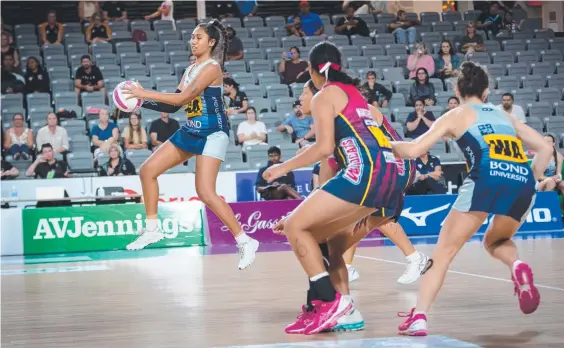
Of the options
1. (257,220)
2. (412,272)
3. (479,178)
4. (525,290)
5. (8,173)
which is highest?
(479,178)

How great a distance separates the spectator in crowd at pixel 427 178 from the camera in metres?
16.1

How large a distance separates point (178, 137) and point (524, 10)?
62.6 ft

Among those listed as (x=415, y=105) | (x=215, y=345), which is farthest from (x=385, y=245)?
(x=215, y=345)

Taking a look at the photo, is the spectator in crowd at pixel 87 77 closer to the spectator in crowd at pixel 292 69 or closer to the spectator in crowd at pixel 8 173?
the spectator in crowd at pixel 8 173

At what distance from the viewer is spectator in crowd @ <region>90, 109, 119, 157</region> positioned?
16.4 metres

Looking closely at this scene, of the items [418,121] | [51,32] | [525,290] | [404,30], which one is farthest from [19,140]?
[525,290]

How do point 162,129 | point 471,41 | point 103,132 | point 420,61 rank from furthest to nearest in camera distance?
1. point 471,41
2. point 420,61
3. point 162,129
4. point 103,132

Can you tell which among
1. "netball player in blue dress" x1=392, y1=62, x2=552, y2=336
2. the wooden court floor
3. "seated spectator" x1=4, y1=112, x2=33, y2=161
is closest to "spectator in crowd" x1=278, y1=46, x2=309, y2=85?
"seated spectator" x1=4, y1=112, x2=33, y2=161

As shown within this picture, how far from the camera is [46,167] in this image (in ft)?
51.4

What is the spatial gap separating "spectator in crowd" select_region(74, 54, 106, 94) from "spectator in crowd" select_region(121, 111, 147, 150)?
5.04 feet

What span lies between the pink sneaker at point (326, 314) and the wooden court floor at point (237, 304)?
0.33 ft

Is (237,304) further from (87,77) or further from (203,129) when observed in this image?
(87,77)

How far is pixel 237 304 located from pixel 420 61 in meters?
12.9

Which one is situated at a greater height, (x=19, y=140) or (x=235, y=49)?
(x=235, y=49)
